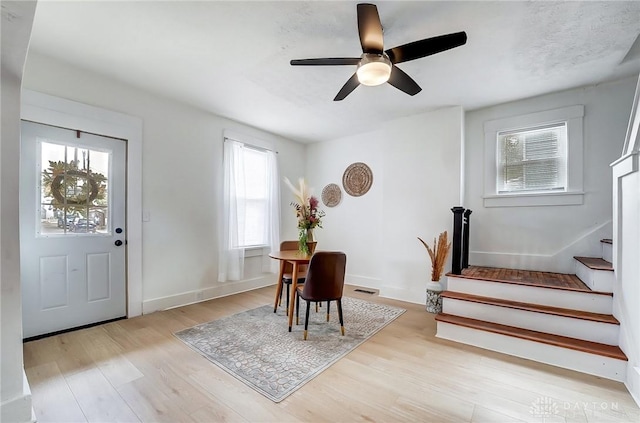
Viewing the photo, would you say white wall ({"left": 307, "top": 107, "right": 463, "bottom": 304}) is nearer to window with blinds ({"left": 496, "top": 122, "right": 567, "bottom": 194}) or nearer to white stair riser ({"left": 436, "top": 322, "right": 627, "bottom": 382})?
window with blinds ({"left": 496, "top": 122, "right": 567, "bottom": 194})

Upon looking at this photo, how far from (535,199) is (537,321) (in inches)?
64.1

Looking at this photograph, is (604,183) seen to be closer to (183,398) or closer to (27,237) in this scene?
(183,398)

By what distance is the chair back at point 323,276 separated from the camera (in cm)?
237

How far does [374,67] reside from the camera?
1.78 metres

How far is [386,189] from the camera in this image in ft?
13.1

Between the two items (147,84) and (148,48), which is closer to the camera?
(148,48)

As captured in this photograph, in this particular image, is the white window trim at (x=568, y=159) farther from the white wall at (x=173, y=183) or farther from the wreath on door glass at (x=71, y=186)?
the wreath on door glass at (x=71, y=186)

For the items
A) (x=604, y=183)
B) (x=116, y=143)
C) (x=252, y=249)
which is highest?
(x=116, y=143)

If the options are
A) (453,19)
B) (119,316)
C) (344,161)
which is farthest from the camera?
(344,161)

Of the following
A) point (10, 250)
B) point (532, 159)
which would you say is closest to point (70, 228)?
point (10, 250)

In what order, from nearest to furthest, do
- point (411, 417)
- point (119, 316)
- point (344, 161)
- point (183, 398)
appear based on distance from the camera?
point (411, 417), point (183, 398), point (119, 316), point (344, 161)

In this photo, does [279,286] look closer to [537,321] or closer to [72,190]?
[72,190]

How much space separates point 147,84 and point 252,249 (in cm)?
261

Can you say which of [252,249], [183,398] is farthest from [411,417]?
[252,249]
